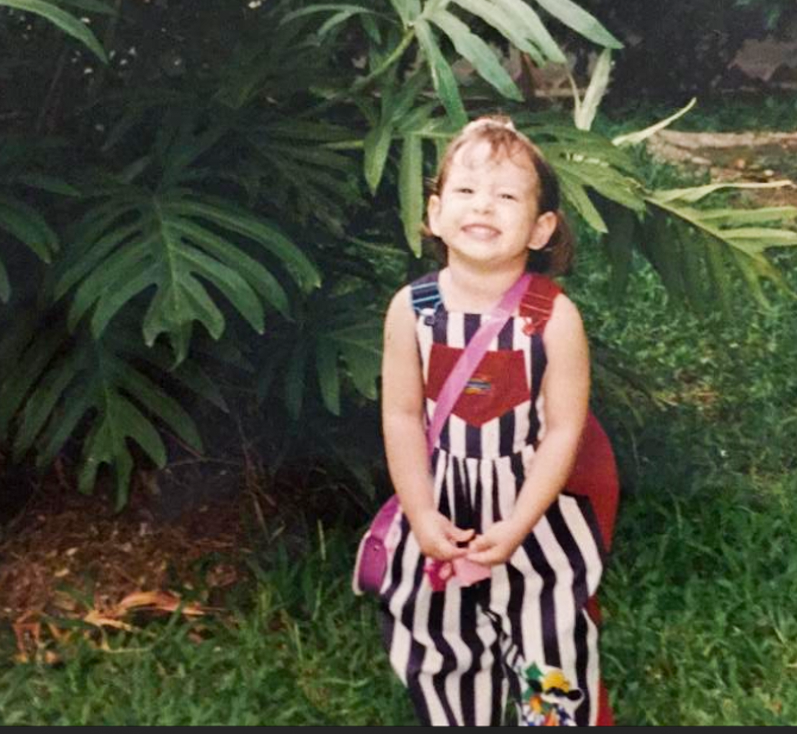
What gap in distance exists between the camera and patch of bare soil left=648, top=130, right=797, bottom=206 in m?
2.51

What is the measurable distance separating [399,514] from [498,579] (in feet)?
0.47

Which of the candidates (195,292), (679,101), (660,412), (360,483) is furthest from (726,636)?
(195,292)

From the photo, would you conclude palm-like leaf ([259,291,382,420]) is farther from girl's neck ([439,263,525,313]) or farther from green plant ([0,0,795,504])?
girl's neck ([439,263,525,313])

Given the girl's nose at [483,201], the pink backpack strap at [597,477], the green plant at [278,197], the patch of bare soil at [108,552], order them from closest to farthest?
the girl's nose at [483,201]
the pink backpack strap at [597,477]
the green plant at [278,197]
the patch of bare soil at [108,552]

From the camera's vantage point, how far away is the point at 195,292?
225cm

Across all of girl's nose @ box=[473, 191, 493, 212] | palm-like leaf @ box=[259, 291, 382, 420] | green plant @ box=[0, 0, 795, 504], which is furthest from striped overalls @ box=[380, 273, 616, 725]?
palm-like leaf @ box=[259, 291, 382, 420]

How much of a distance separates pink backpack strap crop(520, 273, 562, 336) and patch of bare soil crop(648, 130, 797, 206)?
1.61ft

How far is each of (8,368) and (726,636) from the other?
1.09 meters

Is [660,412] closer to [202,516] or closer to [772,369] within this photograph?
[772,369]

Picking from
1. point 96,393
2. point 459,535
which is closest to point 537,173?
point 459,535

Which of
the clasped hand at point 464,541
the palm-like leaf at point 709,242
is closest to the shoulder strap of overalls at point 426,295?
the clasped hand at point 464,541

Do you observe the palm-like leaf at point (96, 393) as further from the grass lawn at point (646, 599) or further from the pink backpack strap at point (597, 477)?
the pink backpack strap at point (597, 477)

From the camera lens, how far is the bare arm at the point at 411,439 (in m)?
2.11

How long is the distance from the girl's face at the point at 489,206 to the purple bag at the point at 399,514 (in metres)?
0.05
